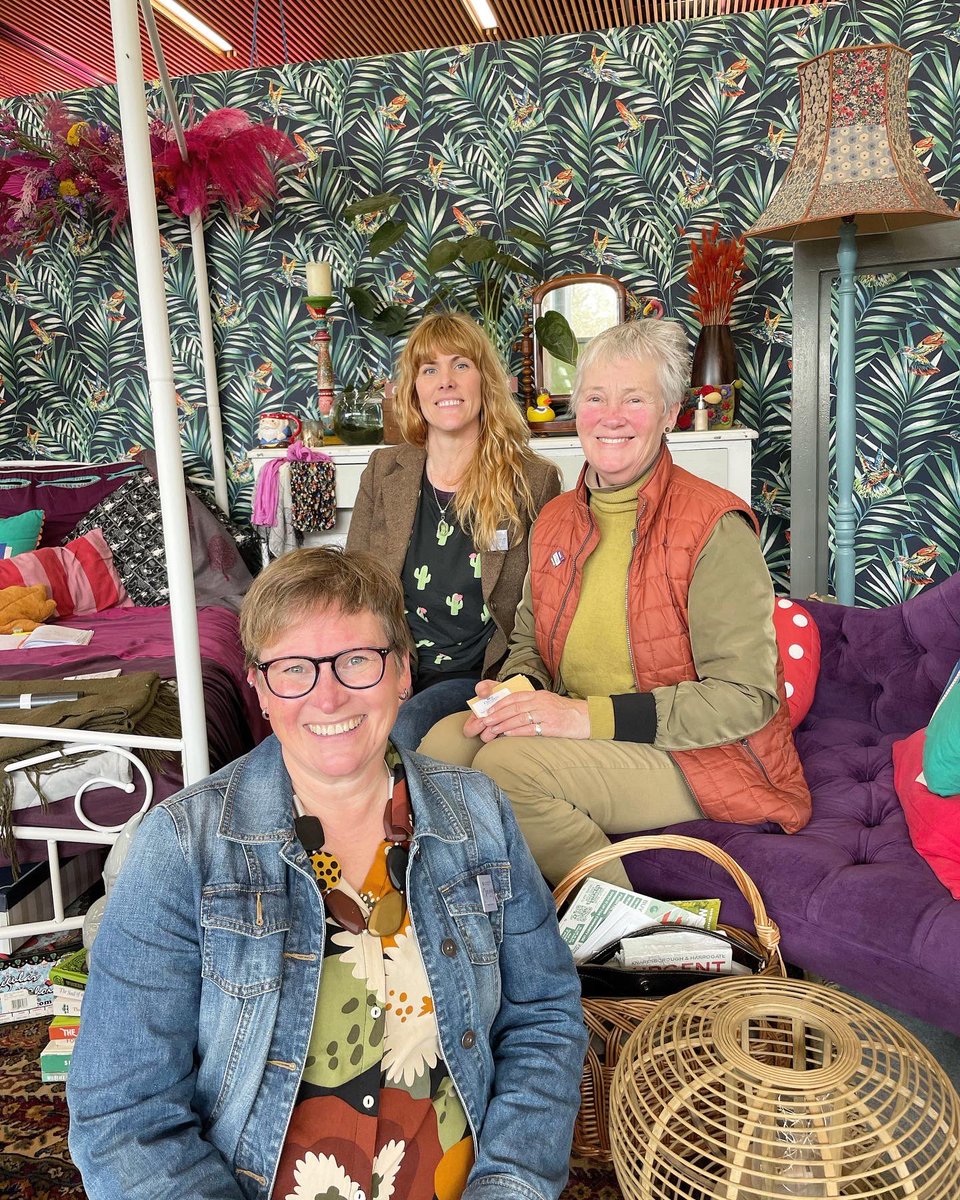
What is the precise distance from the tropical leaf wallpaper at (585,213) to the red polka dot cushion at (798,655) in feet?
4.95

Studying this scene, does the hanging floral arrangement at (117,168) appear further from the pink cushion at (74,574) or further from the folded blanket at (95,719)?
the folded blanket at (95,719)

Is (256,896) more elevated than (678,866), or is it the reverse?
(256,896)

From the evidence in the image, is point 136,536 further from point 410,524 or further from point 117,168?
point 410,524

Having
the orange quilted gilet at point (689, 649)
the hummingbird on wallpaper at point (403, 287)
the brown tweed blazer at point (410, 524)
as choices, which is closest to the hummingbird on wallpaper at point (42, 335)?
the hummingbird on wallpaper at point (403, 287)

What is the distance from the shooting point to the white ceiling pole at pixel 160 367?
163 cm

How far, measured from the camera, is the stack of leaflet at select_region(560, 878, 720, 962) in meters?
1.62

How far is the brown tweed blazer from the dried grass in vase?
4.60 ft

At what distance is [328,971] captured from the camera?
1097 mm

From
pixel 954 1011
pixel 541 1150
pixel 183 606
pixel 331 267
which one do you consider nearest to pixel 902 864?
pixel 954 1011

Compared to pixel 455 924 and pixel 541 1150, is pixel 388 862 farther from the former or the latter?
pixel 541 1150

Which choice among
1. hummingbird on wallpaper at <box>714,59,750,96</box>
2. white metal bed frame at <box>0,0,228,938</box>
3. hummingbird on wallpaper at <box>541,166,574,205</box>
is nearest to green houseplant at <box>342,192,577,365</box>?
hummingbird on wallpaper at <box>541,166,574,205</box>

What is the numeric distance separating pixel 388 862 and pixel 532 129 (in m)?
3.42

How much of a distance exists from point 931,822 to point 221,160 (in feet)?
Result: 11.0

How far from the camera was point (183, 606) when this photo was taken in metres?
1.81
